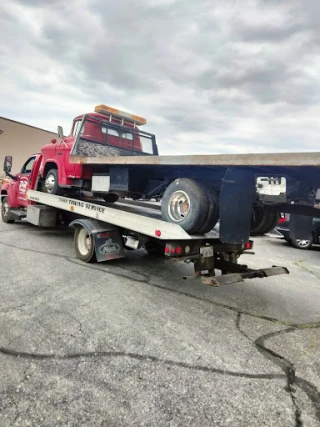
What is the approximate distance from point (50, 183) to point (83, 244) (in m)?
2.25

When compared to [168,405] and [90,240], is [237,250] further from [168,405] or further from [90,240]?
[168,405]

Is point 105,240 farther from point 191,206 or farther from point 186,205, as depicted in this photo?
point 191,206

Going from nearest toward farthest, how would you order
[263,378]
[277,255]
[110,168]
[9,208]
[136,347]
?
[263,378]
[136,347]
[110,168]
[277,255]
[9,208]

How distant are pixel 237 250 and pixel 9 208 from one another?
277 inches

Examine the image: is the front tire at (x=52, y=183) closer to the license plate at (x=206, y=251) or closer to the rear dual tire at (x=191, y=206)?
the rear dual tire at (x=191, y=206)

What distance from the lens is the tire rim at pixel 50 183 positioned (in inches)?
297

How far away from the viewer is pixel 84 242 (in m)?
6.18

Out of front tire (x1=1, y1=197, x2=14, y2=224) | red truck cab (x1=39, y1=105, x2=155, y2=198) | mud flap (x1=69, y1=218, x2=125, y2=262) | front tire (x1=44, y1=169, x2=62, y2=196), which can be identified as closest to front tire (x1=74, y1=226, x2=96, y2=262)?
mud flap (x1=69, y1=218, x2=125, y2=262)

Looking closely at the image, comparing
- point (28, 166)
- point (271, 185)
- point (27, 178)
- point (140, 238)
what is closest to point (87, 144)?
point (140, 238)

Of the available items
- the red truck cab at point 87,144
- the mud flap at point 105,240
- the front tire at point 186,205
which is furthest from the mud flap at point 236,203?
the red truck cab at point 87,144

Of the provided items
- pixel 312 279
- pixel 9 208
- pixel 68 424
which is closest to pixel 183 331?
pixel 68 424

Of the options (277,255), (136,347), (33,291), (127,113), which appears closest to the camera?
(136,347)

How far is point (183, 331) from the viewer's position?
3480 millimetres

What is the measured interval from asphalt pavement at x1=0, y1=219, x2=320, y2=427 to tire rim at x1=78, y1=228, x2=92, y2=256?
512 mm
